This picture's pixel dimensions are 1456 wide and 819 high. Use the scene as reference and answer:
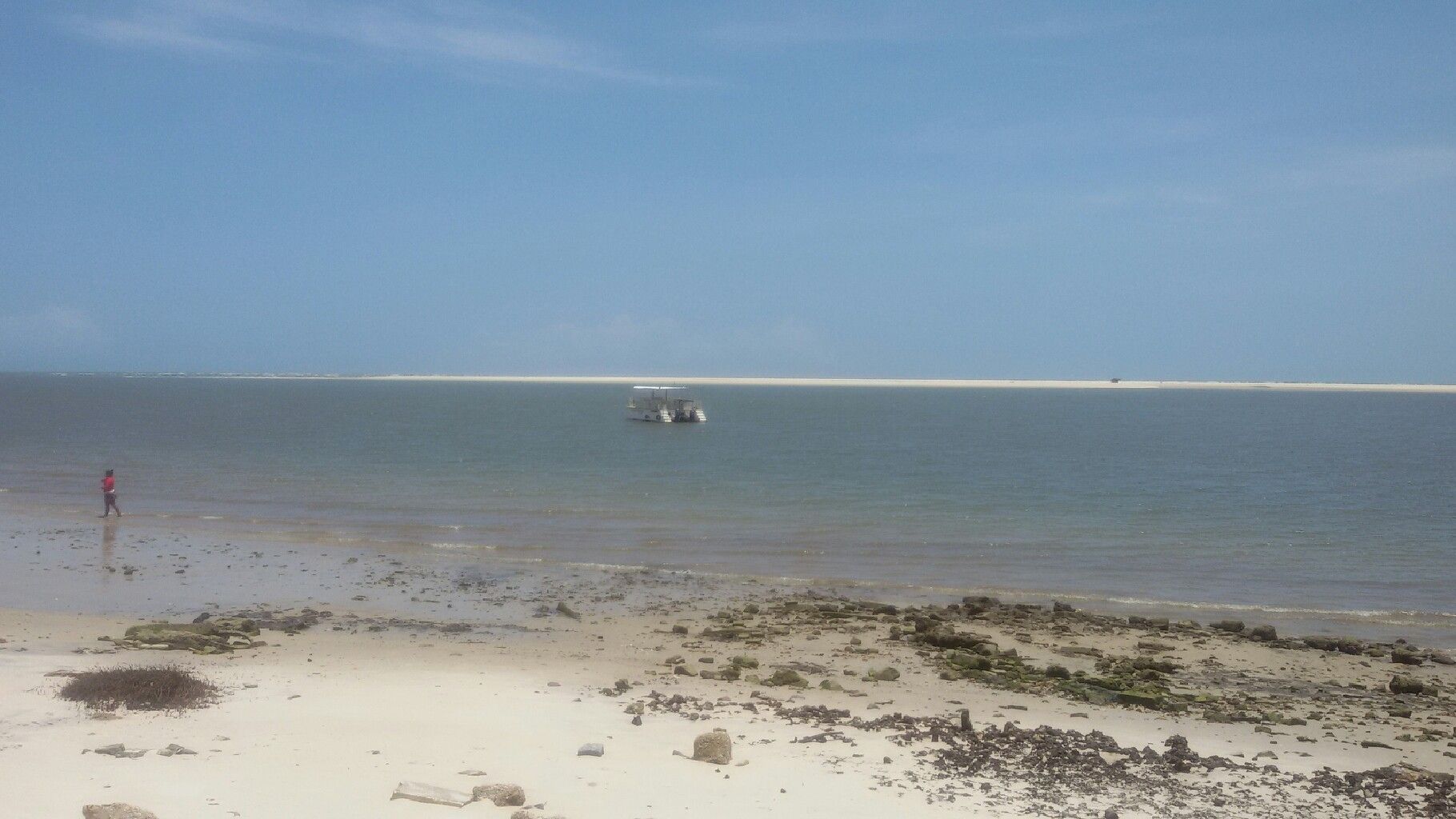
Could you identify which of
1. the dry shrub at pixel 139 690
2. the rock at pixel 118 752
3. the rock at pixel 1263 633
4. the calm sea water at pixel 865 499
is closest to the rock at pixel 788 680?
the dry shrub at pixel 139 690

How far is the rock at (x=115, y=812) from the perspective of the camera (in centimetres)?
721

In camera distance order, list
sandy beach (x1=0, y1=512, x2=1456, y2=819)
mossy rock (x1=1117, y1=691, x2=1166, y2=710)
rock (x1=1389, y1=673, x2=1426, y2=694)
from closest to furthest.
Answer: sandy beach (x1=0, y1=512, x2=1456, y2=819) → mossy rock (x1=1117, y1=691, x2=1166, y2=710) → rock (x1=1389, y1=673, x2=1426, y2=694)

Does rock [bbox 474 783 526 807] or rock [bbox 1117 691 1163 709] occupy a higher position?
rock [bbox 474 783 526 807]

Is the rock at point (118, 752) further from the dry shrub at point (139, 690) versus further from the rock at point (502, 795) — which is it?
the rock at point (502, 795)

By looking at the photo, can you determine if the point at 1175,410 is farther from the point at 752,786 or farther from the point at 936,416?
the point at 752,786

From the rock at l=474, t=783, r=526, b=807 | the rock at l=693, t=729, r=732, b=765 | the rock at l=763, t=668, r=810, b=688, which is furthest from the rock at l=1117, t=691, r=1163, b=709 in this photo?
the rock at l=474, t=783, r=526, b=807

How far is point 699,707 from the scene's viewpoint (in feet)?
39.4

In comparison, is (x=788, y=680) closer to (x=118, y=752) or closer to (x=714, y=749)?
(x=714, y=749)

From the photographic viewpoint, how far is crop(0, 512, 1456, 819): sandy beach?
897 centimetres

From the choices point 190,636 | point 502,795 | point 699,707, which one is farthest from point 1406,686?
point 190,636

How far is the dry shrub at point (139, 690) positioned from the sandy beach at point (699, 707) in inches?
9.3

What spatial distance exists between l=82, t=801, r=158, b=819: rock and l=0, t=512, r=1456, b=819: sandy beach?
18.9 inches

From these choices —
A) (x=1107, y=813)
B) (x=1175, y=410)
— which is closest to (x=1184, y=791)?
(x=1107, y=813)

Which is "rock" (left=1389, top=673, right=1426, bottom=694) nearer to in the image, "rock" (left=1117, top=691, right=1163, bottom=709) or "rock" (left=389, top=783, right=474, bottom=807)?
"rock" (left=1117, top=691, right=1163, bottom=709)
